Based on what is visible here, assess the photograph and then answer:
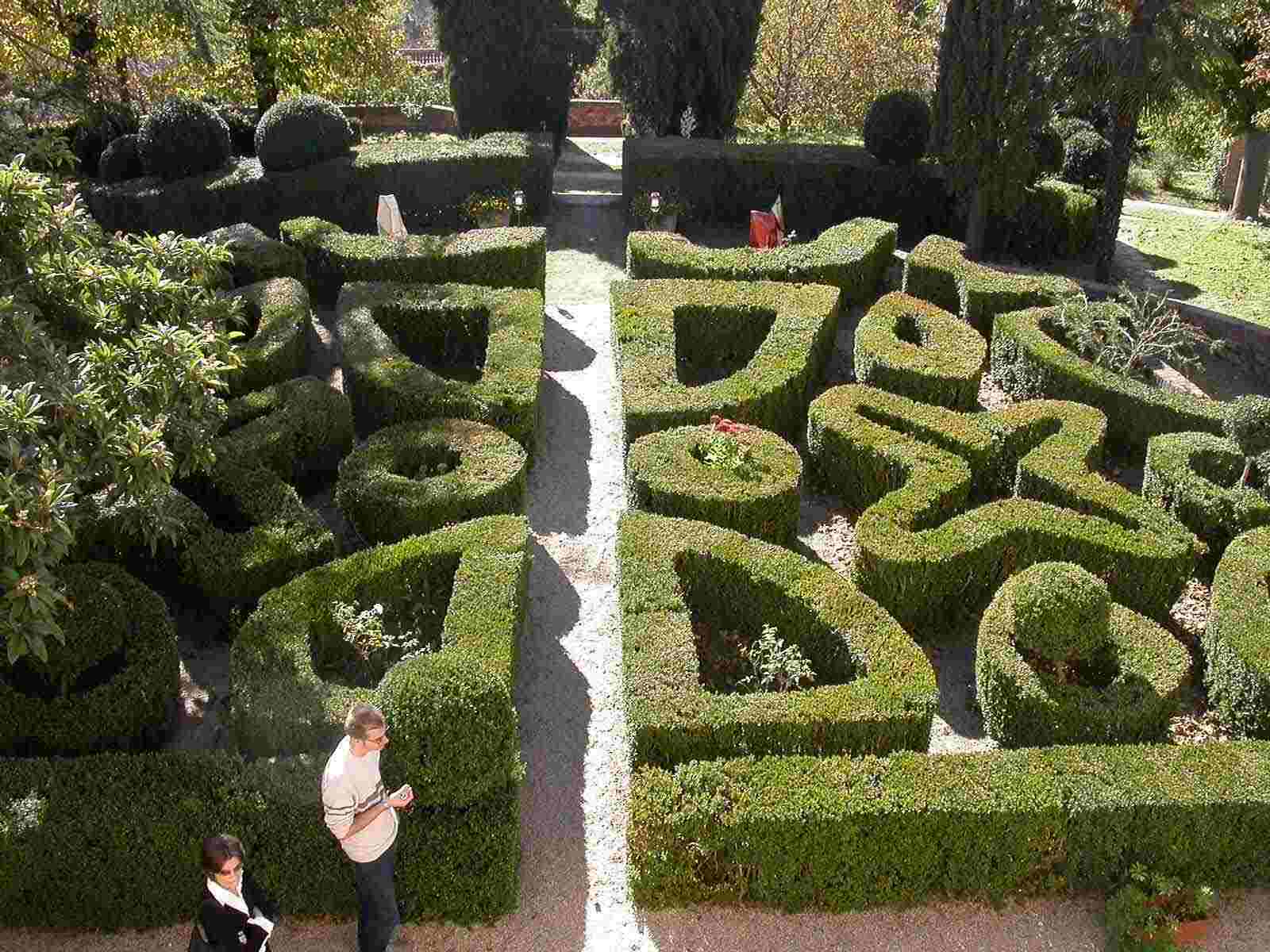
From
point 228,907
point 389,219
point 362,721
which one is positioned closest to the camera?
point 228,907

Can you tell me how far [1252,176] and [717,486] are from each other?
20320 millimetres

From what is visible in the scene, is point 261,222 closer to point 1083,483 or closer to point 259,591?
point 259,591

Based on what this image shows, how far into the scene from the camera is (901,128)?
2170 centimetres

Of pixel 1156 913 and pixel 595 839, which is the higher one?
pixel 1156 913

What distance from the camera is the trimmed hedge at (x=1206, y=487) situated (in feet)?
37.3

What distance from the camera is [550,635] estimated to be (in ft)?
35.3

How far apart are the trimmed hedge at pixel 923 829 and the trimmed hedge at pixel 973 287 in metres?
9.49

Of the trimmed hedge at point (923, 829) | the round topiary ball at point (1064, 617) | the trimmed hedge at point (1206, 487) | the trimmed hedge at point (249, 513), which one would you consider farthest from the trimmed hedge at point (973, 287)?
the trimmed hedge at point (923, 829)

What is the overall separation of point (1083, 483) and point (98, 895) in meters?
9.85

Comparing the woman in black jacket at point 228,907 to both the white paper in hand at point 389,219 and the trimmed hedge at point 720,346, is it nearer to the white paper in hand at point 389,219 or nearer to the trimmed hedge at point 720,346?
the trimmed hedge at point 720,346

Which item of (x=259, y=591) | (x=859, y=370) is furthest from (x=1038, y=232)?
(x=259, y=591)

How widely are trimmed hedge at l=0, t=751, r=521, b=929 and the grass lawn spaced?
16.6m

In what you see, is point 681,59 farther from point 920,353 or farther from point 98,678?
point 98,678

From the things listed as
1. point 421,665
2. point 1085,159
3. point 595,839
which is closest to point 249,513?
point 421,665
